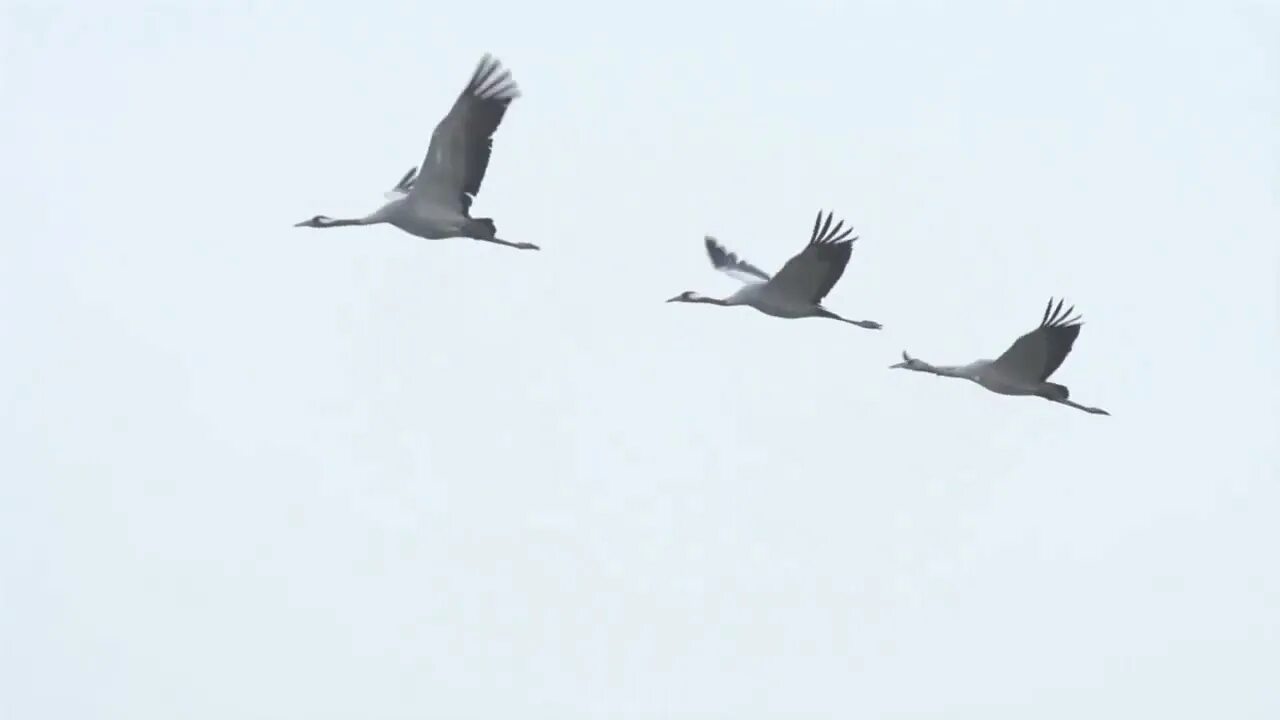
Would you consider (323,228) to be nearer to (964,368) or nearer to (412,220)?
(412,220)

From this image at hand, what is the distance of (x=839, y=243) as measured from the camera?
95.1ft

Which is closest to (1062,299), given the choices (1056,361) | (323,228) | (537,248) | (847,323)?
(1056,361)

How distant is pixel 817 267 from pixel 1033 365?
7.69 ft

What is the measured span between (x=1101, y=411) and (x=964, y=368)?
158cm

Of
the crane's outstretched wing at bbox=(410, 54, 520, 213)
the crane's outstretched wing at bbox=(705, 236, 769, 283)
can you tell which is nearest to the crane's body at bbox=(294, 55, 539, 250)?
the crane's outstretched wing at bbox=(410, 54, 520, 213)

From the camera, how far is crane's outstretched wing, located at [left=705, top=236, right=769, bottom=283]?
33.8m

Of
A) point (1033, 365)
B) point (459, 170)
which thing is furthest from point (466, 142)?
point (1033, 365)

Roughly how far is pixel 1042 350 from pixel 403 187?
766cm

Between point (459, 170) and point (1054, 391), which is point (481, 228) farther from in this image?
point (1054, 391)

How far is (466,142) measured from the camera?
28.4 meters

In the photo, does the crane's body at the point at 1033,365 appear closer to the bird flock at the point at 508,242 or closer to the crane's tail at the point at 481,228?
the bird flock at the point at 508,242

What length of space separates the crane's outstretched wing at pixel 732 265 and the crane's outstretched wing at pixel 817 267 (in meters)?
3.52

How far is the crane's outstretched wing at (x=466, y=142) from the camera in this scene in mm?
27891

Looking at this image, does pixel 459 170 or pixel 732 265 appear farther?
pixel 732 265
